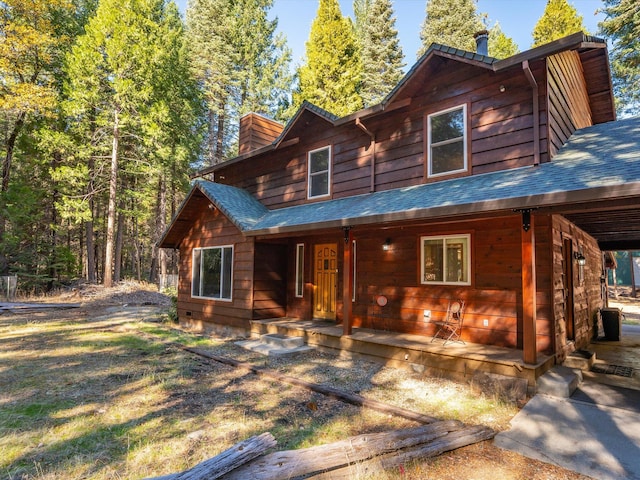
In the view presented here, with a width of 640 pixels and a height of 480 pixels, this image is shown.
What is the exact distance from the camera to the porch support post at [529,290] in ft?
16.2

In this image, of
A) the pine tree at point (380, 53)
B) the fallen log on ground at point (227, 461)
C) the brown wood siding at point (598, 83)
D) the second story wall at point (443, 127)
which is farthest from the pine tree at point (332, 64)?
the fallen log on ground at point (227, 461)

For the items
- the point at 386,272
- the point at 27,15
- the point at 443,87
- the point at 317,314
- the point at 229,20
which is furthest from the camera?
the point at 229,20

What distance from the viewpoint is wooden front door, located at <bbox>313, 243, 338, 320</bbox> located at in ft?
30.2

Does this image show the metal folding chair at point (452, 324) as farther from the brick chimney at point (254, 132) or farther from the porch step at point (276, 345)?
the brick chimney at point (254, 132)

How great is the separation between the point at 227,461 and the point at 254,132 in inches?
472

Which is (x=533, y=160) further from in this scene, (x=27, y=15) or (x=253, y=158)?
(x=27, y=15)

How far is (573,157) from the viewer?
19.3 feet

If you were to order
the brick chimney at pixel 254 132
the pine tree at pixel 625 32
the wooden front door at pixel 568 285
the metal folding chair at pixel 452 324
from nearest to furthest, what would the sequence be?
the metal folding chair at pixel 452 324 < the wooden front door at pixel 568 285 < the brick chimney at pixel 254 132 < the pine tree at pixel 625 32

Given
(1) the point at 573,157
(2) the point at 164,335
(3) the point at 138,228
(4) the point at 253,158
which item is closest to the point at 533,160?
(1) the point at 573,157

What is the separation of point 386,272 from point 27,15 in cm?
2027

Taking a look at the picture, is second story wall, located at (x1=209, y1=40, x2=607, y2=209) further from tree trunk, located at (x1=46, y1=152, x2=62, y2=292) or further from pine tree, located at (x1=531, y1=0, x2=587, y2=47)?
tree trunk, located at (x1=46, y1=152, x2=62, y2=292)

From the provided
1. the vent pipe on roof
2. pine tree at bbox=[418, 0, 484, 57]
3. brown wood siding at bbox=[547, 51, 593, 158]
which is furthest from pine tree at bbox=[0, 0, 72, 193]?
pine tree at bbox=[418, 0, 484, 57]

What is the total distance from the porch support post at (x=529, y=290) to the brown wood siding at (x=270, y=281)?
6.15 meters

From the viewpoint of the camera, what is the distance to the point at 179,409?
14.9 feet
